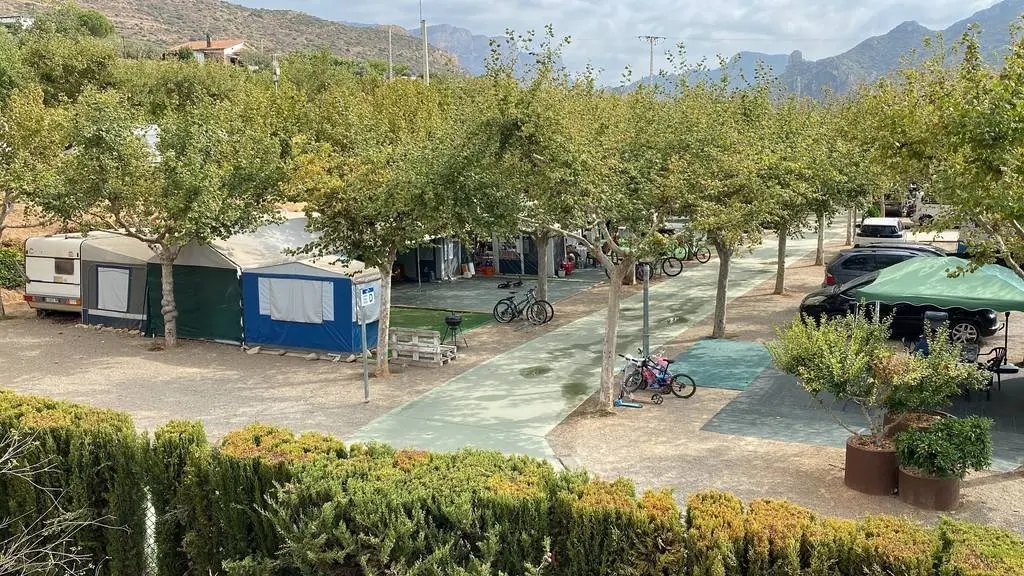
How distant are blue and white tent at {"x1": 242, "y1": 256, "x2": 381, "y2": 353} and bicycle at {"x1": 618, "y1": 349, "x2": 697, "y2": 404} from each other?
5600 mm

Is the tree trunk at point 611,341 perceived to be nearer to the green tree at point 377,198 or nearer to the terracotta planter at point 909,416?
the green tree at point 377,198

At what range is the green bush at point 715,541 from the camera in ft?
19.0

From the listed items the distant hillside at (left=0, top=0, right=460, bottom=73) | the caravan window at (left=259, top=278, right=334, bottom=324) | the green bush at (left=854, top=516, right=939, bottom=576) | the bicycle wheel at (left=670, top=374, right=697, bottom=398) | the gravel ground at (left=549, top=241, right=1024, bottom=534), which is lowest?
the gravel ground at (left=549, top=241, right=1024, bottom=534)

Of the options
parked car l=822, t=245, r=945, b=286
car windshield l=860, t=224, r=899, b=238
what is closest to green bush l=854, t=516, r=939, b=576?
parked car l=822, t=245, r=945, b=286

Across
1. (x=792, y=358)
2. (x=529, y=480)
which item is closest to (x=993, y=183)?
(x=792, y=358)

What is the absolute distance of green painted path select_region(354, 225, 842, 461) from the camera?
1216cm

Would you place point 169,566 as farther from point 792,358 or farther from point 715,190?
point 715,190

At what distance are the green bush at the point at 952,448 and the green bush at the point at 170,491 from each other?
7.46 meters

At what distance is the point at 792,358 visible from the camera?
9734 millimetres

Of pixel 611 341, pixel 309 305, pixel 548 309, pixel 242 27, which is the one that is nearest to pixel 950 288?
pixel 611 341

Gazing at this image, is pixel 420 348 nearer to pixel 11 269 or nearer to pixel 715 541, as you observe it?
pixel 715 541

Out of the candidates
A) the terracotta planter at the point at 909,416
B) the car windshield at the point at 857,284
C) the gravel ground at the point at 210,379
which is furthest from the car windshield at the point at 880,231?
the terracotta planter at the point at 909,416

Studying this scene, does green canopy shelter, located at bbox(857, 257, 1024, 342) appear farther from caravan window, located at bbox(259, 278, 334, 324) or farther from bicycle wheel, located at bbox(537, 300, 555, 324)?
caravan window, located at bbox(259, 278, 334, 324)

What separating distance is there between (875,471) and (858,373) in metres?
1.26
